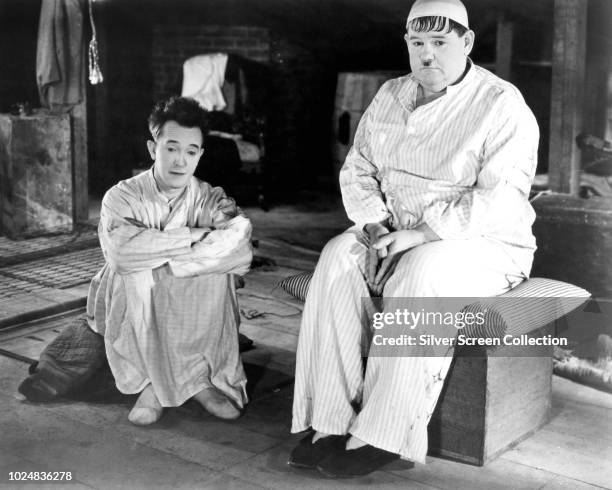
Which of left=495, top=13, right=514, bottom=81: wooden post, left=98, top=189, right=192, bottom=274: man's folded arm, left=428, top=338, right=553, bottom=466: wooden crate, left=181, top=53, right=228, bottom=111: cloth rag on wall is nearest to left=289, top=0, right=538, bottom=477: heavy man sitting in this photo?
left=428, top=338, right=553, bottom=466: wooden crate

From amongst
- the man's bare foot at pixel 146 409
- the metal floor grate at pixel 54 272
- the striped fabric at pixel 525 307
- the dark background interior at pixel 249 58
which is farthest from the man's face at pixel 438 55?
the dark background interior at pixel 249 58

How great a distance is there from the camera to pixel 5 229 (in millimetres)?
7191

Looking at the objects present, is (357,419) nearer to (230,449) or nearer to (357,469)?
(357,469)

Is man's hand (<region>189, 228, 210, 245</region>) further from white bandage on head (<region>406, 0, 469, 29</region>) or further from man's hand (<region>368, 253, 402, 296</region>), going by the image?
white bandage on head (<region>406, 0, 469, 29</region>)

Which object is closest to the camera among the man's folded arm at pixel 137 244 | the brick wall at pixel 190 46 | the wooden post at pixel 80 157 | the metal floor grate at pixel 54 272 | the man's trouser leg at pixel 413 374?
the man's trouser leg at pixel 413 374

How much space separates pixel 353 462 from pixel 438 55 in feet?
4.80

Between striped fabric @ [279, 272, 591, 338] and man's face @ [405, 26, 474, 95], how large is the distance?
0.82m

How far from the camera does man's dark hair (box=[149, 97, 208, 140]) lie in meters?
3.57

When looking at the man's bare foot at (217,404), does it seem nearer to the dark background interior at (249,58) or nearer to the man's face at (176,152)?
the man's face at (176,152)

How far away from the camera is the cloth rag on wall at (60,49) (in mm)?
6988

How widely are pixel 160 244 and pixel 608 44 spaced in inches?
205

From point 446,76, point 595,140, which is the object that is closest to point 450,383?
point 446,76

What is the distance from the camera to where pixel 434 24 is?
324 cm

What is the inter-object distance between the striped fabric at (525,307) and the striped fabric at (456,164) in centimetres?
13
